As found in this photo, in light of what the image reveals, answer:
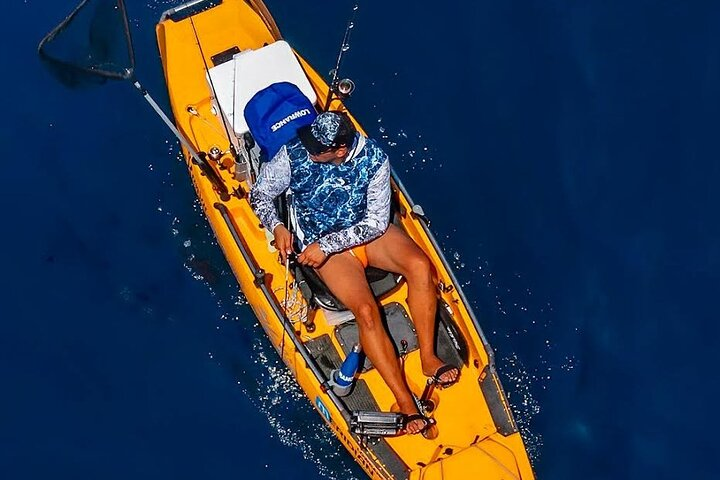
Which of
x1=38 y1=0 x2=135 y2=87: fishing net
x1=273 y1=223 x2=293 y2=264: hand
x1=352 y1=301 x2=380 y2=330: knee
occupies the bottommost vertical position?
x1=352 y1=301 x2=380 y2=330: knee

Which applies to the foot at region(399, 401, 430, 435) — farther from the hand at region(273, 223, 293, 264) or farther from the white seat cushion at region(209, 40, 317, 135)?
the white seat cushion at region(209, 40, 317, 135)

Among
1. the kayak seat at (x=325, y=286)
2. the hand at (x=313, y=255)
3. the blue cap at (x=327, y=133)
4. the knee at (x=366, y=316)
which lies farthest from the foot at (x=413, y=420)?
the blue cap at (x=327, y=133)

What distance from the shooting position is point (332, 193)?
6.90 m

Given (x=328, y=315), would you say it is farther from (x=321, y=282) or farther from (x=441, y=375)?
(x=441, y=375)

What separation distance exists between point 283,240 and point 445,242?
2.33 m

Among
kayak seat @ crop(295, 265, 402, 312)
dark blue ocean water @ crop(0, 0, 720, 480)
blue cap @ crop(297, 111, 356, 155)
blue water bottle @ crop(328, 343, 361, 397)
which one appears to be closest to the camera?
blue cap @ crop(297, 111, 356, 155)

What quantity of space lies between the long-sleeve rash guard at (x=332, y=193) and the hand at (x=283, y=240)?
Result: 0.06 m

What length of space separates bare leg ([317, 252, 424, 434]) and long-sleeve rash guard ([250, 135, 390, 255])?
18 cm

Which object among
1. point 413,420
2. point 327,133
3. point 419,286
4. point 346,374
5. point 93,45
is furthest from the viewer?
point 93,45

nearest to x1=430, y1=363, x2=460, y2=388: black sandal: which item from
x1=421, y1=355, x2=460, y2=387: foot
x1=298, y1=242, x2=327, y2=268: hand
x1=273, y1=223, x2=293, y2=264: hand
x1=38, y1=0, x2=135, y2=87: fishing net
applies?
x1=421, y1=355, x2=460, y2=387: foot

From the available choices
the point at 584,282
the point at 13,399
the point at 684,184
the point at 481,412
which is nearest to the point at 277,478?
the point at 481,412

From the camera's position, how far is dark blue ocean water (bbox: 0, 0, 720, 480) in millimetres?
8125

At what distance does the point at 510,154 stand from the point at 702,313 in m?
2.52

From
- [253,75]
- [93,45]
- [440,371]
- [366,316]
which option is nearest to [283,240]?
[366,316]
